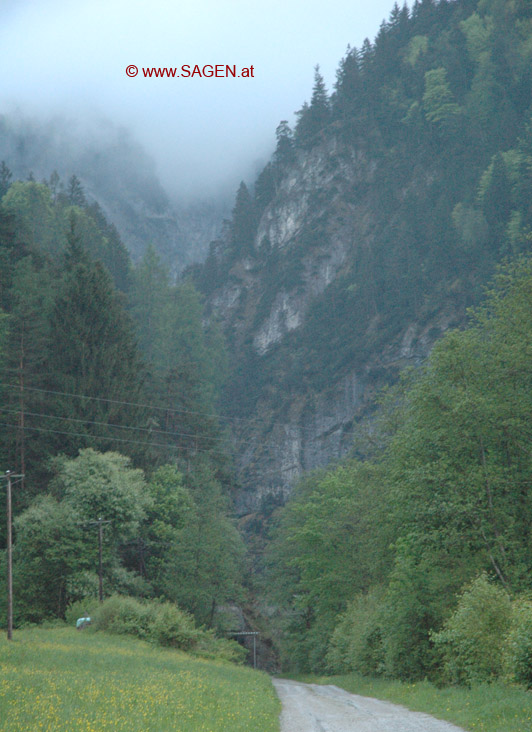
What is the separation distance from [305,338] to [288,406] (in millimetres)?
12082

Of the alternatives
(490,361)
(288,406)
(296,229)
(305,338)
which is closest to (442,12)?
(296,229)

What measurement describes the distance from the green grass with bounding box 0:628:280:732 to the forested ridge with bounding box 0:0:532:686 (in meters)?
6.98

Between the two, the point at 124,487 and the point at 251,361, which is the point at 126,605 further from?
the point at 251,361

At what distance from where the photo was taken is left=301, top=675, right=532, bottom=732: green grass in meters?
15.6

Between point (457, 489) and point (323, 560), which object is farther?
point (323, 560)

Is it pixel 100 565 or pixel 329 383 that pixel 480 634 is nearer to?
pixel 100 565

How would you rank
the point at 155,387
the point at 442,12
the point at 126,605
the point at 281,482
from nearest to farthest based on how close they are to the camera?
the point at 126,605 → the point at 155,387 → the point at 281,482 → the point at 442,12

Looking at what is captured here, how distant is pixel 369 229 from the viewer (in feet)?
407

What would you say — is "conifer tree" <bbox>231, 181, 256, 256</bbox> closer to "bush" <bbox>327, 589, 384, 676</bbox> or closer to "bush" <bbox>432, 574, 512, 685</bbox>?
"bush" <bbox>327, 589, 384, 676</bbox>

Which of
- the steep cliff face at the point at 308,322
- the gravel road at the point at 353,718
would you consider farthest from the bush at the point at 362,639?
the steep cliff face at the point at 308,322

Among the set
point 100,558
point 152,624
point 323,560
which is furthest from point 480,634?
point 323,560

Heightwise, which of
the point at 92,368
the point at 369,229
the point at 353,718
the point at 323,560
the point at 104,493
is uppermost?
the point at 369,229

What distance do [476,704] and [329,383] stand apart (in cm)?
9727

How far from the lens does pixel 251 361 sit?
129 metres
